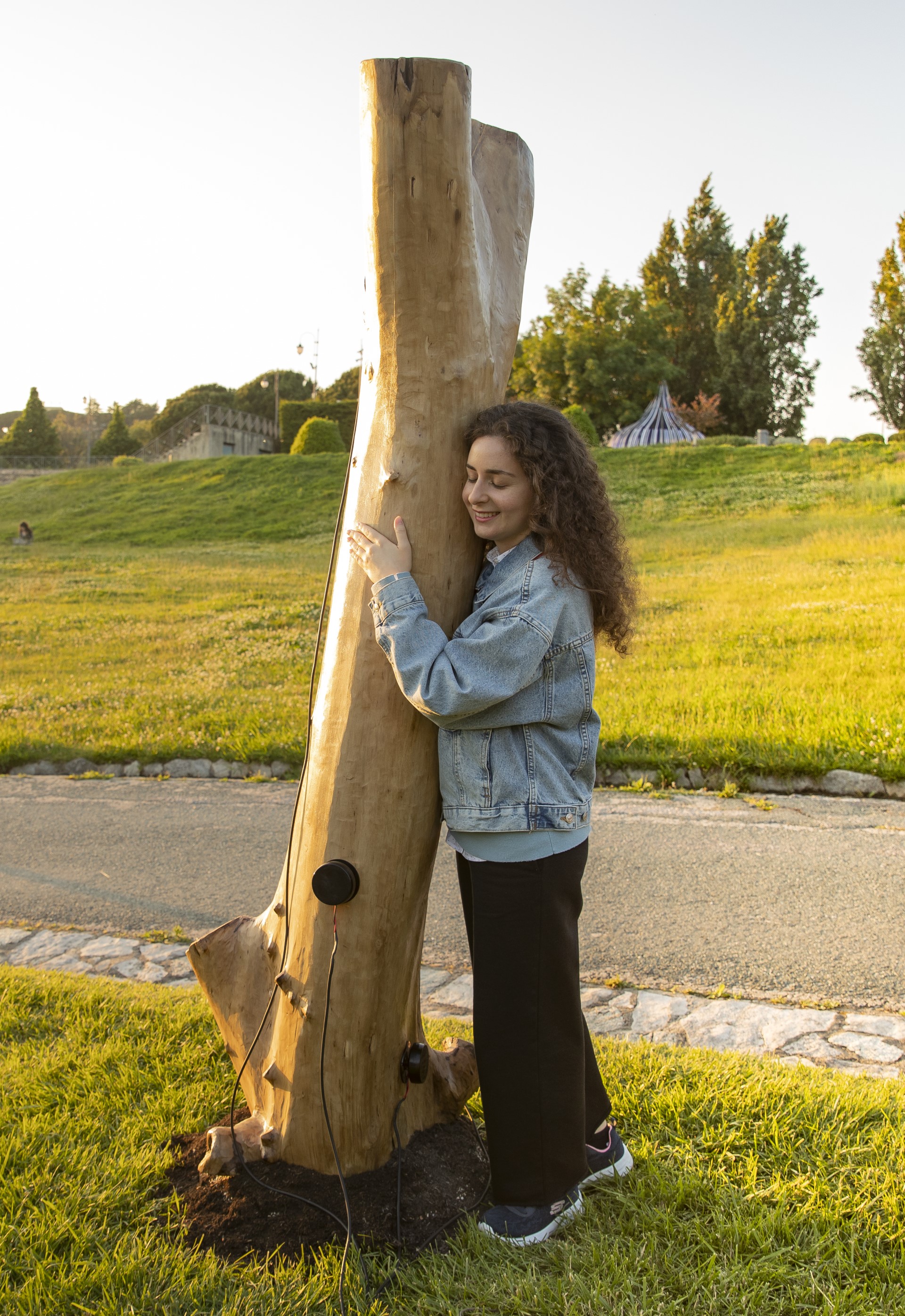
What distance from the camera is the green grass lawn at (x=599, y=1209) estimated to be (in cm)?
224

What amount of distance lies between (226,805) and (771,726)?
13.2ft

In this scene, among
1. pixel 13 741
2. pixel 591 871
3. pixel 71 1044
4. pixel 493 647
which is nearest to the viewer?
pixel 493 647

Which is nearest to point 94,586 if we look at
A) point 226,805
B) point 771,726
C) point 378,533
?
point 226,805

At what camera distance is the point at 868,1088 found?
3035 millimetres

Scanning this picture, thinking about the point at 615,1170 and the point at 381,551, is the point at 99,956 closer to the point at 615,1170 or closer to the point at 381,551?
the point at 615,1170

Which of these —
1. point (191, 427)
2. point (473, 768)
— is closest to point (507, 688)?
point (473, 768)

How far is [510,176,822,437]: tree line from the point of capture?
149 ft

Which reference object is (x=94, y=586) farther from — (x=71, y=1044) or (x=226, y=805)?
(x=71, y=1044)

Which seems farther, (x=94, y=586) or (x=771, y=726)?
(x=94, y=586)

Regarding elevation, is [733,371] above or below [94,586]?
above

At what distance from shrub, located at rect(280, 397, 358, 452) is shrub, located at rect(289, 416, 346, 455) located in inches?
334

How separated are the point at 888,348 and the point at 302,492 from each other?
3388 centimetres

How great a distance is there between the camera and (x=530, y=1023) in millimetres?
2385

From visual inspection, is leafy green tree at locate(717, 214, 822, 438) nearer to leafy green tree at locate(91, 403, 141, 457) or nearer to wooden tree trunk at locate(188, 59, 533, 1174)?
leafy green tree at locate(91, 403, 141, 457)
